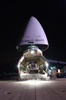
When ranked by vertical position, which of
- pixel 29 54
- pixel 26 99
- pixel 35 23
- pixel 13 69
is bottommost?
pixel 13 69

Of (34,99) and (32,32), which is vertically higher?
(32,32)

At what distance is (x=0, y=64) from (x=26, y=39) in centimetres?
2854

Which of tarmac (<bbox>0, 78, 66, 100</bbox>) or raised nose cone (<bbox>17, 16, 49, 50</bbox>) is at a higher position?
raised nose cone (<bbox>17, 16, 49, 50</bbox>)

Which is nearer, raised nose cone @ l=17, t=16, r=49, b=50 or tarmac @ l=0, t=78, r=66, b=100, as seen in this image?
tarmac @ l=0, t=78, r=66, b=100

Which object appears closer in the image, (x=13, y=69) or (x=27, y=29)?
(x=27, y=29)

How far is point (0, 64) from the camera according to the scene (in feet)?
147

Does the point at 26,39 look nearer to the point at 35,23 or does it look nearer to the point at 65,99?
the point at 35,23

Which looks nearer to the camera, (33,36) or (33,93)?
(33,93)

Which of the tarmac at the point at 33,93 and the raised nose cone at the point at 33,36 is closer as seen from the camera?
the tarmac at the point at 33,93

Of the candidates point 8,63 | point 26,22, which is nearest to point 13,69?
point 8,63

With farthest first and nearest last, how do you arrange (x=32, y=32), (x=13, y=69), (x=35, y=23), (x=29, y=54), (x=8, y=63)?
→ 1. (x=13, y=69)
2. (x=8, y=63)
3. (x=35, y=23)
4. (x=32, y=32)
5. (x=29, y=54)

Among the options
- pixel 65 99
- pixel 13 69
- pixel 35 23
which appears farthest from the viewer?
pixel 13 69

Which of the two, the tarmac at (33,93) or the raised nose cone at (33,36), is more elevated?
the raised nose cone at (33,36)

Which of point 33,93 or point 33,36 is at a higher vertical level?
point 33,36
